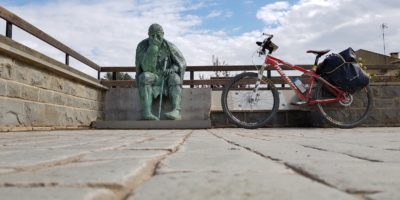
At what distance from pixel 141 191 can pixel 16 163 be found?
892 millimetres

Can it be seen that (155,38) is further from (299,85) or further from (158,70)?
(299,85)

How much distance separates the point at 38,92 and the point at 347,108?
531cm

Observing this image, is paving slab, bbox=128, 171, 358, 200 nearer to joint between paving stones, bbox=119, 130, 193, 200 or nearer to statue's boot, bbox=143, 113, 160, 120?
joint between paving stones, bbox=119, 130, 193, 200

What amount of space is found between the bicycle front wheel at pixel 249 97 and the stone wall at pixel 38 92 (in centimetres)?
270

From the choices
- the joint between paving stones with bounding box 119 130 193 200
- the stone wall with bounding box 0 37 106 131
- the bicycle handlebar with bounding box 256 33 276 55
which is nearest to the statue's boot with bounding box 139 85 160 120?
the stone wall with bounding box 0 37 106 131

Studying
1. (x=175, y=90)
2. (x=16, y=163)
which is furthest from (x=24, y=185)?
(x=175, y=90)

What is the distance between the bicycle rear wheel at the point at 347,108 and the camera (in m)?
6.97

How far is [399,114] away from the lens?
26.9ft

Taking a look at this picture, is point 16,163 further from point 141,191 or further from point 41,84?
point 41,84

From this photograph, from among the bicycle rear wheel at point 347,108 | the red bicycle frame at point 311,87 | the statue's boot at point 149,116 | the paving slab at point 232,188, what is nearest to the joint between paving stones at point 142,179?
the paving slab at point 232,188

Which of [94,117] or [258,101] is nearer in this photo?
[258,101]

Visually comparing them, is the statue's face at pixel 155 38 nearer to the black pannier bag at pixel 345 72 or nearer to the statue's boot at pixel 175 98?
the statue's boot at pixel 175 98

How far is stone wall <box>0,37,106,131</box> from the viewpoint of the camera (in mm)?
5008

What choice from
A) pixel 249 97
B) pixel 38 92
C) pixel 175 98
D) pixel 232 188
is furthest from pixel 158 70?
pixel 232 188
